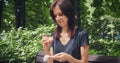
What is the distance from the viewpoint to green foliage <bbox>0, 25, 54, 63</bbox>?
776 centimetres

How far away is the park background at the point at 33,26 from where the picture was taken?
8.04 meters

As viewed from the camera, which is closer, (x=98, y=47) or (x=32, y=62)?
(x=32, y=62)

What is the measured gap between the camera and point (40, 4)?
87.4ft

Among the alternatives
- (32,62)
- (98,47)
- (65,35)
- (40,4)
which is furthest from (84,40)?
(40,4)

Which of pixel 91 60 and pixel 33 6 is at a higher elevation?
pixel 33 6

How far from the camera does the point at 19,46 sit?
851 centimetres

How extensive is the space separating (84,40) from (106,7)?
20.8 m

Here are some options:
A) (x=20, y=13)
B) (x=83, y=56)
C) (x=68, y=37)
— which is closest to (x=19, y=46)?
(x=68, y=37)

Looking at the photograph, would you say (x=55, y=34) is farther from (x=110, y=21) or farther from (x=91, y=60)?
(x=110, y=21)

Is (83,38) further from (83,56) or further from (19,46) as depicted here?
(19,46)

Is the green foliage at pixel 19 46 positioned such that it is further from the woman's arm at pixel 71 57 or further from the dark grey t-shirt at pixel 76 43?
the woman's arm at pixel 71 57

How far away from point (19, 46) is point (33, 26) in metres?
18.3

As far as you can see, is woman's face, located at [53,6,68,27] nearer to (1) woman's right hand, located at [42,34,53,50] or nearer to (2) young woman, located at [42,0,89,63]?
(2) young woman, located at [42,0,89,63]

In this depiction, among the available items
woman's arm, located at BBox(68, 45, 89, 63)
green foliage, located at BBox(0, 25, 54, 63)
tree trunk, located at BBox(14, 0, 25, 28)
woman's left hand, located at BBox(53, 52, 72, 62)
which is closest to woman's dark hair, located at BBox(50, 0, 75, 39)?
woman's arm, located at BBox(68, 45, 89, 63)
